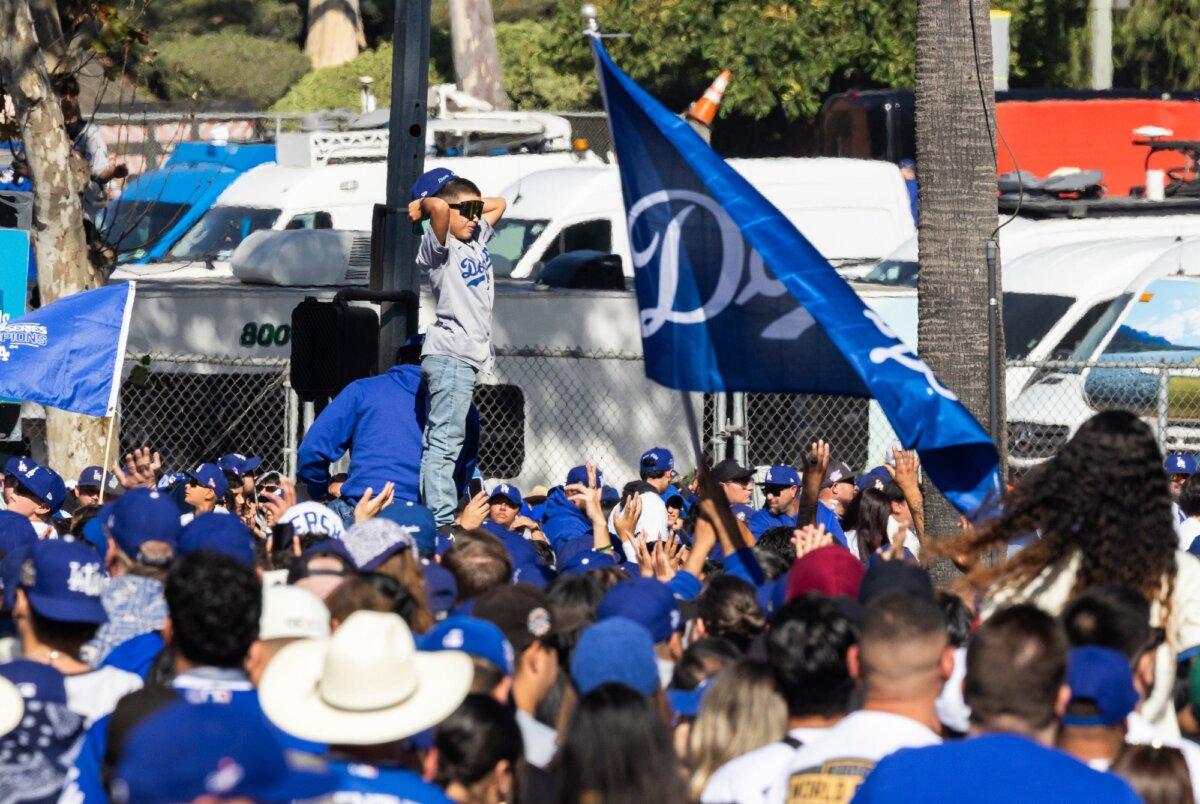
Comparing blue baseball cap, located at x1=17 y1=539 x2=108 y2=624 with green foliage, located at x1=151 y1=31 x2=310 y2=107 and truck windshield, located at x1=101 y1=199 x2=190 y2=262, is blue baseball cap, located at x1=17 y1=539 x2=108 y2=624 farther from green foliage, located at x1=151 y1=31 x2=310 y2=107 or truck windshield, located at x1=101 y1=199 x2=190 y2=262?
green foliage, located at x1=151 y1=31 x2=310 y2=107

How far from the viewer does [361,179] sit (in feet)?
66.2

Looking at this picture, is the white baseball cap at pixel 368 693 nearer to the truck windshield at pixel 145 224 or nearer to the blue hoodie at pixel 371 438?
the blue hoodie at pixel 371 438

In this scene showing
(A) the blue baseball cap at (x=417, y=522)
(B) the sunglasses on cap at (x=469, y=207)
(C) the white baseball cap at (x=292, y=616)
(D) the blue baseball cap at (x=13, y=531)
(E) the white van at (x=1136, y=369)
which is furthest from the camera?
(E) the white van at (x=1136, y=369)

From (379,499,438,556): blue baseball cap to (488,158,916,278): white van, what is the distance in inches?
354

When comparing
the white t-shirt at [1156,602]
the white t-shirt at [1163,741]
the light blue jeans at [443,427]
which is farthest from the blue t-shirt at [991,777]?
the light blue jeans at [443,427]

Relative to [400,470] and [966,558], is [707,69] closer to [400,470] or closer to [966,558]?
[400,470]

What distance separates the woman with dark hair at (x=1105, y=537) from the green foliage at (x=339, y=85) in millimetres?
36483

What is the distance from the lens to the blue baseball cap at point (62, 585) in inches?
222

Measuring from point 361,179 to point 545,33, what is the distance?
2097 cm

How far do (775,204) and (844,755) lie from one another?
14868 mm

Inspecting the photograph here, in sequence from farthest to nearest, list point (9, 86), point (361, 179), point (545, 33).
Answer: point (545, 33), point (361, 179), point (9, 86)

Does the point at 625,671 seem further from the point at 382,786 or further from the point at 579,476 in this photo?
the point at 579,476

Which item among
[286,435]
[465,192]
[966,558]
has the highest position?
[465,192]

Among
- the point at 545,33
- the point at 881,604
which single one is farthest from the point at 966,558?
the point at 545,33
